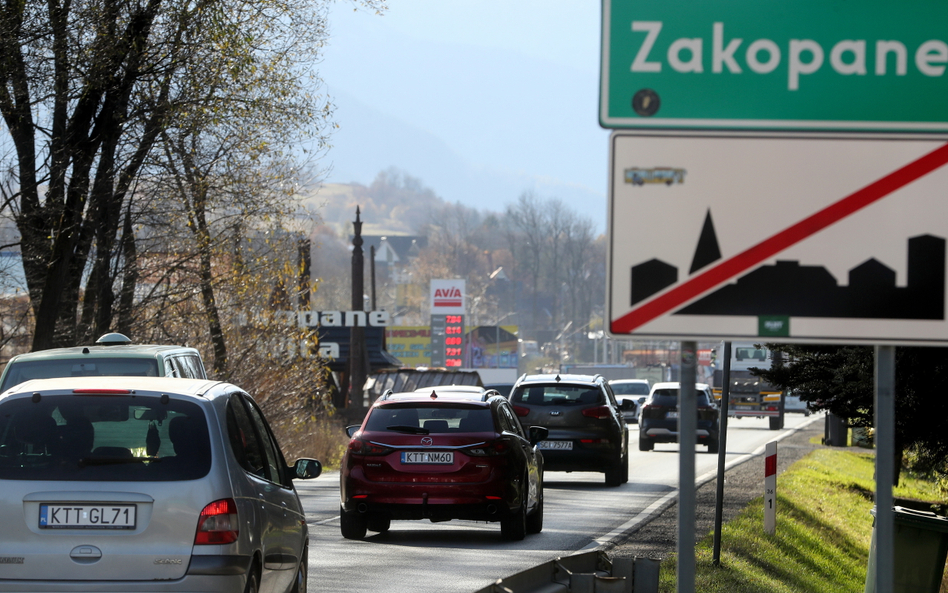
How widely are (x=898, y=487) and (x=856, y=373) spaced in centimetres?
1205

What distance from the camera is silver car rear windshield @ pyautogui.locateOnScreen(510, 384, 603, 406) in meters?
22.3

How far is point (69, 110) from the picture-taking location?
21.7 m

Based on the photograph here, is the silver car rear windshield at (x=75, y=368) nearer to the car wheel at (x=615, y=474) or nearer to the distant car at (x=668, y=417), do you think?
the car wheel at (x=615, y=474)

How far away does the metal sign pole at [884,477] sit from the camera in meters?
3.67

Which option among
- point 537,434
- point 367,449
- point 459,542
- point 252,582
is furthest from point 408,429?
point 252,582

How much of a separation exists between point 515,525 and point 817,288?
35.4 feet

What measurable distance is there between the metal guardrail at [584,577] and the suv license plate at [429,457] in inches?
295

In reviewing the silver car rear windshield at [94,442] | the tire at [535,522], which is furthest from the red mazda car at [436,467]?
the silver car rear windshield at [94,442]

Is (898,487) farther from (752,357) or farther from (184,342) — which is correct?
(752,357)

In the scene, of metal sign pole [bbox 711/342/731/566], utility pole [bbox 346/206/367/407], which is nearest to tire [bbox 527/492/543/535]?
metal sign pole [bbox 711/342/731/566]

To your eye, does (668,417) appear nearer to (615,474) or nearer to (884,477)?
(615,474)

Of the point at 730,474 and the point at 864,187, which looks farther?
the point at 730,474

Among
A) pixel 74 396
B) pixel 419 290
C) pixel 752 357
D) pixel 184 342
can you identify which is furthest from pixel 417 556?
pixel 419 290

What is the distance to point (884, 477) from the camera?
3.71 meters
